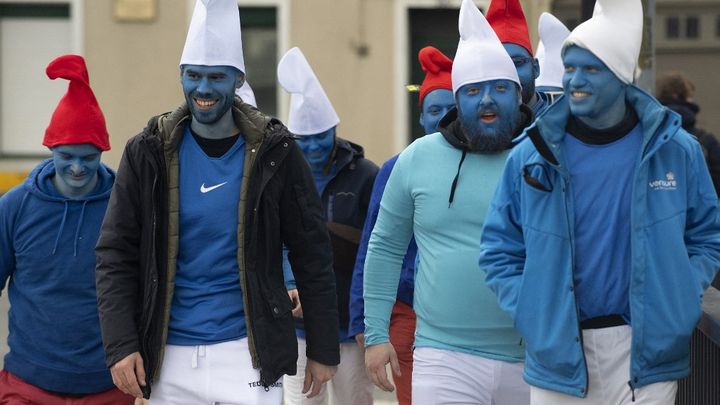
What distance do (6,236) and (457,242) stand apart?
1916 mm

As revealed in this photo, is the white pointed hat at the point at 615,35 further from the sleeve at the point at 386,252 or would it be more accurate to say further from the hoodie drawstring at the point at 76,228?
the hoodie drawstring at the point at 76,228

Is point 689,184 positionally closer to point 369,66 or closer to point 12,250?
point 12,250

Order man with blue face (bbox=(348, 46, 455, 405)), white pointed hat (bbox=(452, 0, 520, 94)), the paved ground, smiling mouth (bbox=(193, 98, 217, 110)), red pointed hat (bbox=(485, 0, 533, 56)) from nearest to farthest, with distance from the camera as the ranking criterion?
smiling mouth (bbox=(193, 98, 217, 110)), white pointed hat (bbox=(452, 0, 520, 94)), man with blue face (bbox=(348, 46, 455, 405)), red pointed hat (bbox=(485, 0, 533, 56)), the paved ground

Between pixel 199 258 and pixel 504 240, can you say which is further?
pixel 199 258

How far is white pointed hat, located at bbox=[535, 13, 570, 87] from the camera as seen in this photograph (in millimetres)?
9008

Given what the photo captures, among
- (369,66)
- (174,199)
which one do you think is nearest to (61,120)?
(174,199)

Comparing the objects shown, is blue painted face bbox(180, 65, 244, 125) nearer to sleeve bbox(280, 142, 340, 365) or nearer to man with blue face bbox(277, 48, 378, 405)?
sleeve bbox(280, 142, 340, 365)

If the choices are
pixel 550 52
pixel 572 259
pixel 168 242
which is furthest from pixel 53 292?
pixel 550 52

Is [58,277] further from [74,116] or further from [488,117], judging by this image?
[488,117]

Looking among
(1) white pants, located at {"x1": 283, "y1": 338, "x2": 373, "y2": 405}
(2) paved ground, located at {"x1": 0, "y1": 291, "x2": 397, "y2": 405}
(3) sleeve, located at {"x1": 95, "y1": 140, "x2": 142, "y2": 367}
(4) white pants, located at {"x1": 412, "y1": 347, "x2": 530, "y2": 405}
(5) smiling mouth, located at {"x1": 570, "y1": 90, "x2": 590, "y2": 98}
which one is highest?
(5) smiling mouth, located at {"x1": 570, "y1": 90, "x2": 590, "y2": 98}

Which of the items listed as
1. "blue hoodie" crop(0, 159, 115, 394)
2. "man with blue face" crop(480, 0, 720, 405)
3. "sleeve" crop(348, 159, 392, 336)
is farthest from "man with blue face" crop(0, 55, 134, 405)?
"man with blue face" crop(480, 0, 720, 405)

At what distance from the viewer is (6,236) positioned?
21.8ft

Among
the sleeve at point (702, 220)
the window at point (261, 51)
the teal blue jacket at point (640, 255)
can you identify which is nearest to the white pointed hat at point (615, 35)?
the teal blue jacket at point (640, 255)

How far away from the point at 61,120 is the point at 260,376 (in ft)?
5.43
